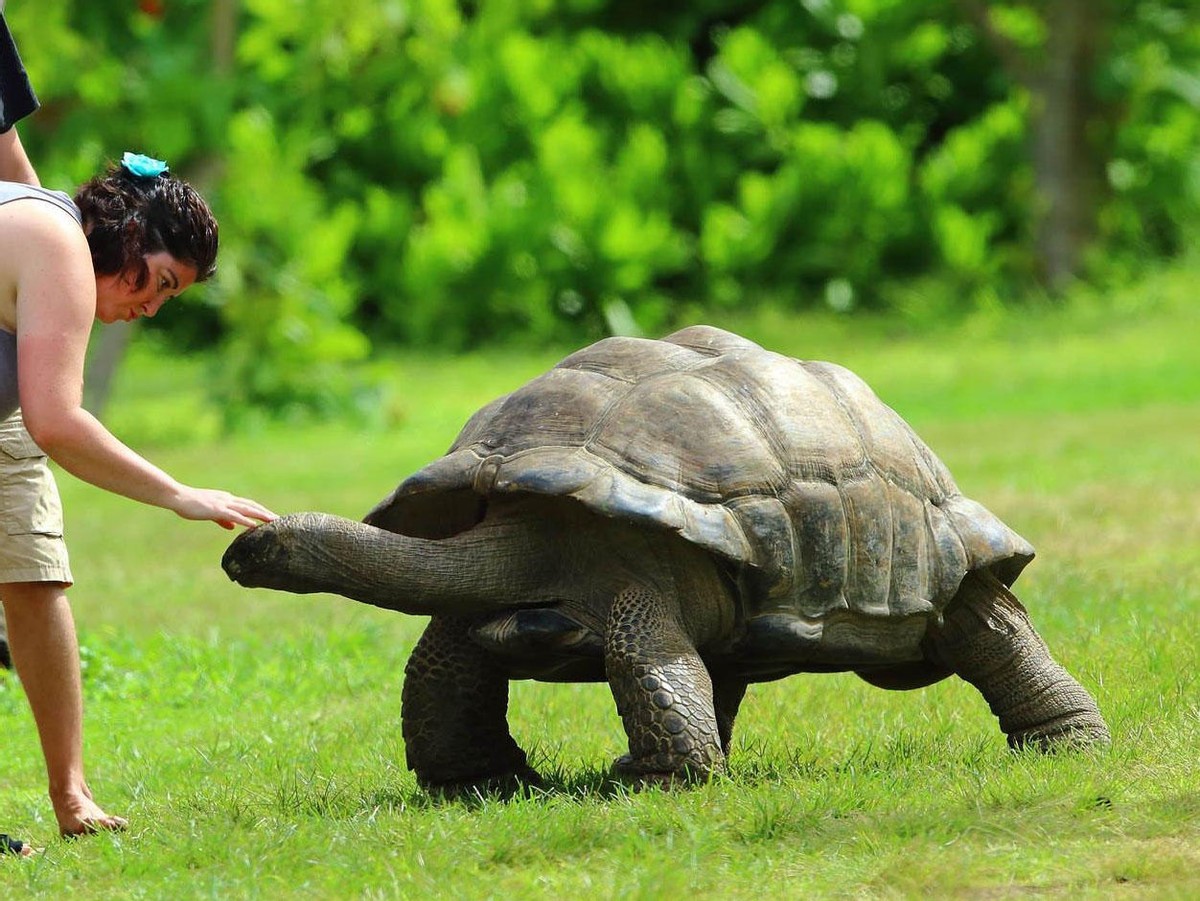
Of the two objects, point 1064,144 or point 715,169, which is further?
point 715,169

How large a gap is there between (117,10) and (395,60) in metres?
2.22

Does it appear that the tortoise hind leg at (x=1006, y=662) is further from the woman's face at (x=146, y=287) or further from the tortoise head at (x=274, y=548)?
the woman's face at (x=146, y=287)

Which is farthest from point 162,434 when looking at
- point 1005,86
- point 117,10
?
point 1005,86

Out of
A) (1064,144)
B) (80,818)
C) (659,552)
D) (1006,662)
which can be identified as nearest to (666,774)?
(659,552)

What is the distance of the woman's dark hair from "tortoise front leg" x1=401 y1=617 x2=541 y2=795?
1.06m

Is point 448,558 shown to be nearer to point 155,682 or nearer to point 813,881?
point 813,881

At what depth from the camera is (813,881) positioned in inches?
141

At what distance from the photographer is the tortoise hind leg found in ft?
15.7

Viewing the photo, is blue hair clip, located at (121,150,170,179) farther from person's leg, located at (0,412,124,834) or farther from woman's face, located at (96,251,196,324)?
person's leg, located at (0,412,124,834)

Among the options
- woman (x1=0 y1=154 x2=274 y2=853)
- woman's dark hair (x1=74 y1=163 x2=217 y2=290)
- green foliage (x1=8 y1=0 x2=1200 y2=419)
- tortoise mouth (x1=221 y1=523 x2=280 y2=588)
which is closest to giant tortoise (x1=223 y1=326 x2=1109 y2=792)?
tortoise mouth (x1=221 y1=523 x2=280 y2=588)

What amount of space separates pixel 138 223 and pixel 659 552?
4.51 ft

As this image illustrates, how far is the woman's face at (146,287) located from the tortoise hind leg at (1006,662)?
206cm

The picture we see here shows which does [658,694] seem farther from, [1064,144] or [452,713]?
[1064,144]

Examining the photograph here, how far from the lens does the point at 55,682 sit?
4496mm
